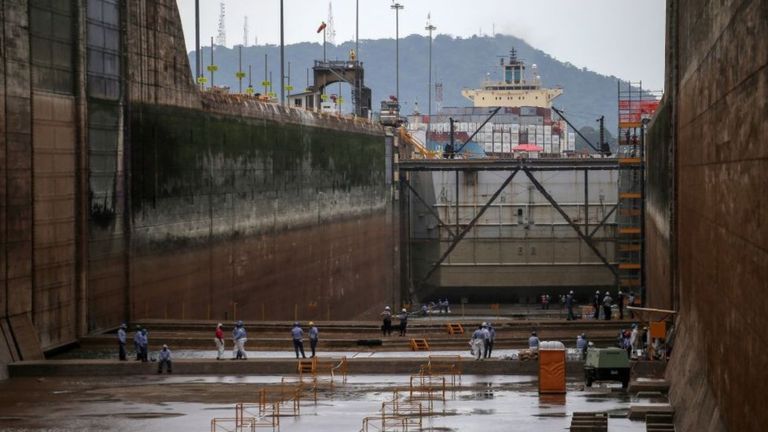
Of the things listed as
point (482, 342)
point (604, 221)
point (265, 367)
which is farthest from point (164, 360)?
point (604, 221)

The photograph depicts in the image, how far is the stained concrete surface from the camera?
28250 millimetres

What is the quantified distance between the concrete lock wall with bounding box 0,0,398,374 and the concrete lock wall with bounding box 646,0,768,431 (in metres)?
16.4

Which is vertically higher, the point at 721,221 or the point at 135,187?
the point at 135,187

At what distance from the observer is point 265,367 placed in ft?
120

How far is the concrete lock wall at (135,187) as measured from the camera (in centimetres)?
3803

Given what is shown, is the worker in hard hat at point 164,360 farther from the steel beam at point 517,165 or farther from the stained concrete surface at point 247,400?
the steel beam at point 517,165

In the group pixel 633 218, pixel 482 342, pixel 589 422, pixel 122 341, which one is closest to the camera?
pixel 589 422

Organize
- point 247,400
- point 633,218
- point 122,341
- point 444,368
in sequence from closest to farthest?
1. point 247,400
2. point 444,368
3. point 122,341
4. point 633,218

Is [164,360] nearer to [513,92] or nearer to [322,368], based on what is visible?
[322,368]

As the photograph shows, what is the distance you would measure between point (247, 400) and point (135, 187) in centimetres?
1672

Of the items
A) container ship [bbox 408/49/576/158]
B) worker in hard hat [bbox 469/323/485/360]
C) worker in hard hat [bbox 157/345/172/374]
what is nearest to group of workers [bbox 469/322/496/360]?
worker in hard hat [bbox 469/323/485/360]

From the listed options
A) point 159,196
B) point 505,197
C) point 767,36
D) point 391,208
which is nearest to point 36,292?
point 159,196

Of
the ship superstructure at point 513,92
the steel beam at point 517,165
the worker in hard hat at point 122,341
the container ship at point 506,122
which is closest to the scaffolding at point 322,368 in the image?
the worker in hard hat at point 122,341

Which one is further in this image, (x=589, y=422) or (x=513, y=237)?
(x=513, y=237)
